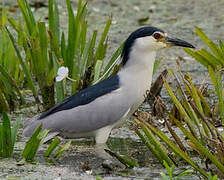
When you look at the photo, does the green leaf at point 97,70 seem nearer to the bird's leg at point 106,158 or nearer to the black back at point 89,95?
the black back at point 89,95

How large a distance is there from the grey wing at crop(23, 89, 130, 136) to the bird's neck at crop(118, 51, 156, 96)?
0.42 feet

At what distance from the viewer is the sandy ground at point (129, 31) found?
12.4ft

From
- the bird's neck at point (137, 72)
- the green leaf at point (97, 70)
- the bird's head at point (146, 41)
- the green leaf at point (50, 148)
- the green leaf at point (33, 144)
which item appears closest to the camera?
the green leaf at point (33, 144)

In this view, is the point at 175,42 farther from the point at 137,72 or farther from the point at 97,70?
the point at 97,70

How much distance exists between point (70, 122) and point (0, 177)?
0.82 metres

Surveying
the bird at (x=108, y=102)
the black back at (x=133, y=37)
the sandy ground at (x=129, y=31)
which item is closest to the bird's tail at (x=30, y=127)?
the bird at (x=108, y=102)

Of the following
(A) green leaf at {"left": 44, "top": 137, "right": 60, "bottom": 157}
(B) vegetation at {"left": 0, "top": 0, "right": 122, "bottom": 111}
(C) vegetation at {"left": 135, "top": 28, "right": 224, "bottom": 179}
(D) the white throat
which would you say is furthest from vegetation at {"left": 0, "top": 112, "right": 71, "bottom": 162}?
(B) vegetation at {"left": 0, "top": 0, "right": 122, "bottom": 111}

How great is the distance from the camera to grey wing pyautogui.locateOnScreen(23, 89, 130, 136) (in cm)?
428

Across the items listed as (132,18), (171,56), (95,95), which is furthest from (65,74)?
(132,18)

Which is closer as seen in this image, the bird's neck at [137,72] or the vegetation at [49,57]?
the bird's neck at [137,72]

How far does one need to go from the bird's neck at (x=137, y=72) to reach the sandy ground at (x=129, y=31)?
446mm

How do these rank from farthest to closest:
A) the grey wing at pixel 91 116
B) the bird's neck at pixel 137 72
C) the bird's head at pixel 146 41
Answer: the bird's head at pixel 146 41
the bird's neck at pixel 137 72
the grey wing at pixel 91 116

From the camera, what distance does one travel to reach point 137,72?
14.5ft

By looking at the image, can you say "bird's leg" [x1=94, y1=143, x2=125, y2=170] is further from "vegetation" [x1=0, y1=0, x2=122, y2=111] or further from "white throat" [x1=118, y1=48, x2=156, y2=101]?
"vegetation" [x1=0, y1=0, x2=122, y2=111]
